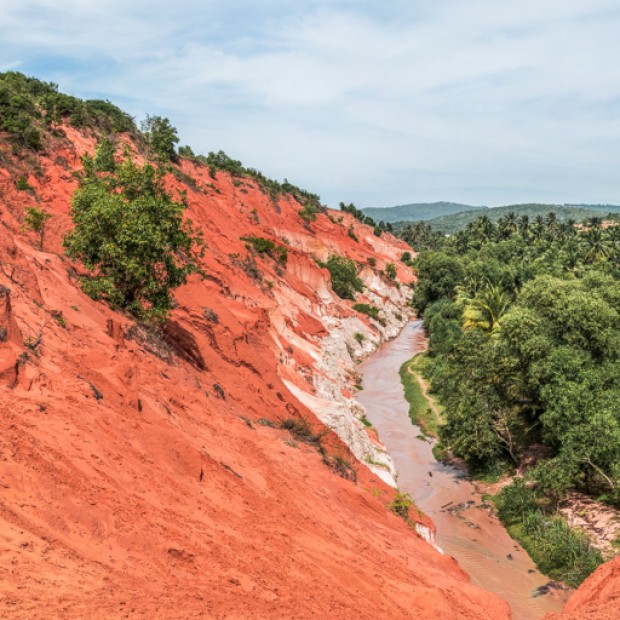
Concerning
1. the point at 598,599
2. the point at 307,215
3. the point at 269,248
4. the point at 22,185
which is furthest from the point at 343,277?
the point at 598,599

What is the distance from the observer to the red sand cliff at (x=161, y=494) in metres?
9.26

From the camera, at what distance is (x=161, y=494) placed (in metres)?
12.5

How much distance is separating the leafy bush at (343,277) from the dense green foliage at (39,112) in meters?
30.3

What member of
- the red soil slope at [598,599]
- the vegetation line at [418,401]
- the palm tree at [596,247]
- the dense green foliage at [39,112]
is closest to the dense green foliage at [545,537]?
the red soil slope at [598,599]

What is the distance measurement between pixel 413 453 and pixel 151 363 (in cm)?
2205

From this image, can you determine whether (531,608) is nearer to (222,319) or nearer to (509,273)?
(222,319)

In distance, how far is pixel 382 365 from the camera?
194ft

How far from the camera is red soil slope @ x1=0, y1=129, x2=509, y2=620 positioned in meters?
9.26

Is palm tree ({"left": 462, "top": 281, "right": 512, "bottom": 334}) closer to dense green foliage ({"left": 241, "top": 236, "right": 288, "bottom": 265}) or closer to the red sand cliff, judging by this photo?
the red sand cliff

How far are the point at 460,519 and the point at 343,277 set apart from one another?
51083 mm

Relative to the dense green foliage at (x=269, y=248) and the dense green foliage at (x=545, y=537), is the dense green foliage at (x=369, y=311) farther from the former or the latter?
the dense green foliage at (x=545, y=537)

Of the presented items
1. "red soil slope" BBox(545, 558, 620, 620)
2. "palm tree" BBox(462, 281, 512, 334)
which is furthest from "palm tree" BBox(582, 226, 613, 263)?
"red soil slope" BBox(545, 558, 620, 620)

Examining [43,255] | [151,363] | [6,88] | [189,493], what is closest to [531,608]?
[189,493]

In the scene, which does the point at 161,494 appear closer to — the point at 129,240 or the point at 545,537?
the point at 129,240
